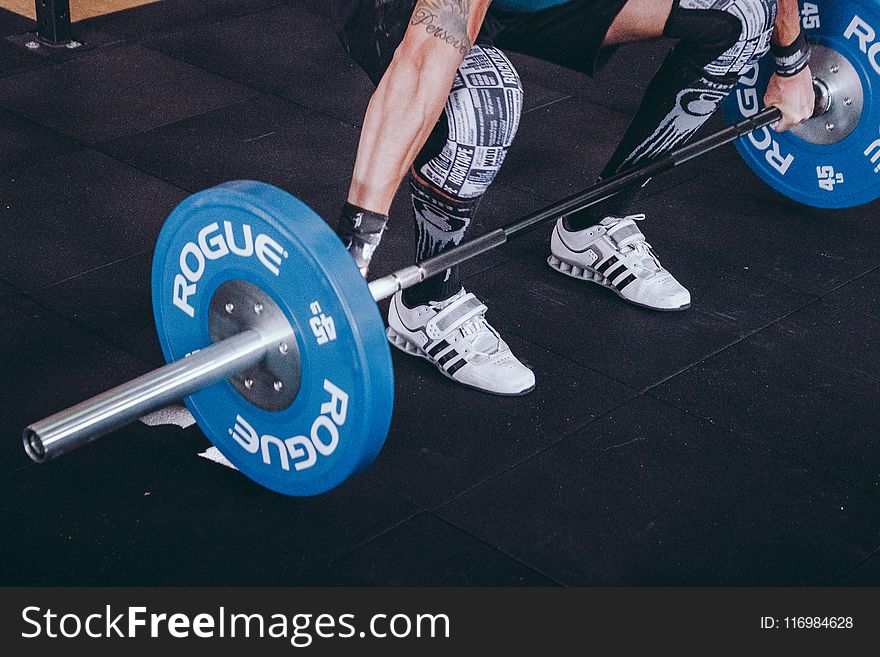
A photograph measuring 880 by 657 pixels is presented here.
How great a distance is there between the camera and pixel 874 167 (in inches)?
81.7

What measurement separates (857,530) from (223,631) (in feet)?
2.55

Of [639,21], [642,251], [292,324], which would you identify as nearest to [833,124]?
[642,251]

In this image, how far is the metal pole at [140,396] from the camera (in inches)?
48.9

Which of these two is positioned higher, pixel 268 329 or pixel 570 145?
pixel 268 329

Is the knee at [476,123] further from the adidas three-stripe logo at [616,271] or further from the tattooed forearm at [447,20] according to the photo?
the adidas three-stripe logo at [616,271]

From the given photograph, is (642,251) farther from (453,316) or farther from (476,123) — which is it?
(476,123)

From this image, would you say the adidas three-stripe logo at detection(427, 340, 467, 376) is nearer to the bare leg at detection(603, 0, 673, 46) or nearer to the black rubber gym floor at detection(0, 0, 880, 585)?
the black rubber gym floor at detection(0, 0, 880, 585)

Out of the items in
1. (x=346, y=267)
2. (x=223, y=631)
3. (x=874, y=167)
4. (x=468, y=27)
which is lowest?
(x=223, y=631)

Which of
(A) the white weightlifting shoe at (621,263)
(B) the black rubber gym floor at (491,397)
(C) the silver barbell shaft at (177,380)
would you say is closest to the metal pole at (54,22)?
(B) the black rubber gym floor at (491,397)

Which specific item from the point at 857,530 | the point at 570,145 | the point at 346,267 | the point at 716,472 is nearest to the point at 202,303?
the point at 346,267

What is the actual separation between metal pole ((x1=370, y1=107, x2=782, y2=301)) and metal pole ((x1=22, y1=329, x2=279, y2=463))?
0.16 meters

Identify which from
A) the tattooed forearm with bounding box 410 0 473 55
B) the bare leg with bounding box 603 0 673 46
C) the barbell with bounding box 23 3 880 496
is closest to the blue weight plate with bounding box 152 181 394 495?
the barbell with bounding box 23 3 880 496

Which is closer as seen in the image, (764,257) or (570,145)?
(764,257)

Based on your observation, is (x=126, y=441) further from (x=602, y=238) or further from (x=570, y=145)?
(x=570, y=145)
